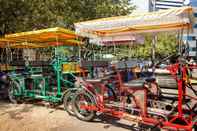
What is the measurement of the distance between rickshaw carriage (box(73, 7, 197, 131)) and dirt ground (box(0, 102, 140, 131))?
0.94ft

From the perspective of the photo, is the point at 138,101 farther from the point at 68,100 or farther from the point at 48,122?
the point at 48,122

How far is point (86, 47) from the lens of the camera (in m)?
10.9

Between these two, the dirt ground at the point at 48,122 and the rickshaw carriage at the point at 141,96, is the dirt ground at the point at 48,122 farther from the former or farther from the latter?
the rickshaw carriage at the point at 141,96

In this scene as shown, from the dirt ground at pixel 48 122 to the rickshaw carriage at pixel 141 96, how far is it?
0.29m

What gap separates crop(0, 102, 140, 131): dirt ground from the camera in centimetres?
584

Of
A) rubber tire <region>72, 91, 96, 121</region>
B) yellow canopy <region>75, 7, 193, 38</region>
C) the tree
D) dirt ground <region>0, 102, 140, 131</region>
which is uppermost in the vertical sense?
the tree

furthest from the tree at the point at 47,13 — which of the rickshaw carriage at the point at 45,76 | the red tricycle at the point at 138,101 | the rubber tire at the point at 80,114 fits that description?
the red tricycle at the point at 138,101

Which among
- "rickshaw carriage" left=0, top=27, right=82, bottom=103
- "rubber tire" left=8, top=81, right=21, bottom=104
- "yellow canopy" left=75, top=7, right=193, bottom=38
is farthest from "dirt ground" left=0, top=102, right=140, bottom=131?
"yellow canopy" left=75, top=7, right=193, bottom=38

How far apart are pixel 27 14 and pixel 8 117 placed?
31.5ft

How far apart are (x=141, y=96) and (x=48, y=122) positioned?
2297mm

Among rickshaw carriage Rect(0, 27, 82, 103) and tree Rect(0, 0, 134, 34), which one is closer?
rickshaw carriage Rect(0, 27, 82, 103)

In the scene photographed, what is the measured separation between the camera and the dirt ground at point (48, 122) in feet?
19.2

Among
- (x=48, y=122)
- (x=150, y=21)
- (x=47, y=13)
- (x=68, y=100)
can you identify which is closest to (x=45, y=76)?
(x=68, y=100)

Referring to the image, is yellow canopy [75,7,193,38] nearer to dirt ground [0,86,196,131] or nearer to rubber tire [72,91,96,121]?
rubber tire [72,91,96,121]
